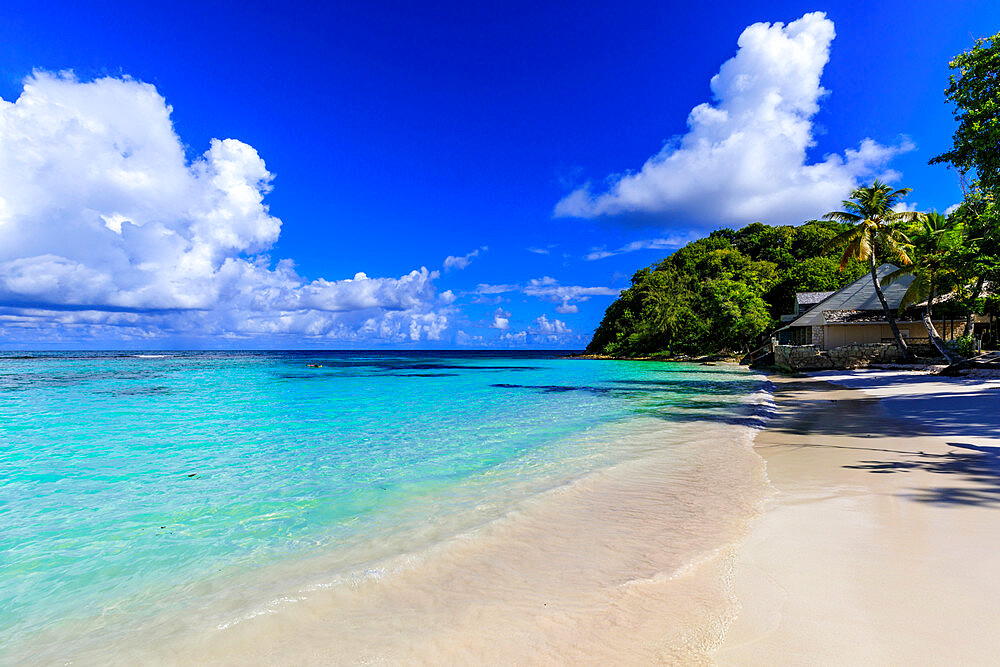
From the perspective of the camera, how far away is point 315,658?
280 cm

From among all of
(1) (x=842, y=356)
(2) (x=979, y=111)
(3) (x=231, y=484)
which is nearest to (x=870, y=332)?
(1) (x=842, y=356)

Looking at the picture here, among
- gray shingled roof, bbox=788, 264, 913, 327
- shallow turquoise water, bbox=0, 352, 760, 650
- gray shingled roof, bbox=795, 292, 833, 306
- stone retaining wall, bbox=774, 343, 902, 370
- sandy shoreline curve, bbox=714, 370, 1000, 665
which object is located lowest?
shallow turquoise water, bbox=0, 352, 760, 650

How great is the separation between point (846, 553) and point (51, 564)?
7.24 meters

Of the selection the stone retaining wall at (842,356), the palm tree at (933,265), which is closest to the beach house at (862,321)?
the stone retaining wall at (842,356)

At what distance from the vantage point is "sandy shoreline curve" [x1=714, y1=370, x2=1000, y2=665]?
2.58 m

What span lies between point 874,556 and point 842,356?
31555 mm

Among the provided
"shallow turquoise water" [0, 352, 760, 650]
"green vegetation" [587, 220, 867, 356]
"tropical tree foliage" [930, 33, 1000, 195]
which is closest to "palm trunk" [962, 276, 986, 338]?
"tropical tree foliage" [930, 33, 1000, 195]

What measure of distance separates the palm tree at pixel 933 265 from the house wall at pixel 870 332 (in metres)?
2.11

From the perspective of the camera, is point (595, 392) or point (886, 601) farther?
point (595, 392)

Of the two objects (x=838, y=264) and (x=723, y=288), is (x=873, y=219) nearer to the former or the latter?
(x=723, y=288)

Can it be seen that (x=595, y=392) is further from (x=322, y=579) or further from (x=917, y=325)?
(x=917, y=325)

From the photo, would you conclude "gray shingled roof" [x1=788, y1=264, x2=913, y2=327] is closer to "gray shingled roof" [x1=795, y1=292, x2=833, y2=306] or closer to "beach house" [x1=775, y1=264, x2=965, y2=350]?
"beach house" [x1=775, y1=264, x2=965, y2=350]

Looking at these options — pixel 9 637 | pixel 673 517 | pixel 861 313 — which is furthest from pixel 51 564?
pixel 861 313

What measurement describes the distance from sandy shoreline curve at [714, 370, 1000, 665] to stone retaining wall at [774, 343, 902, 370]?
2353cm
